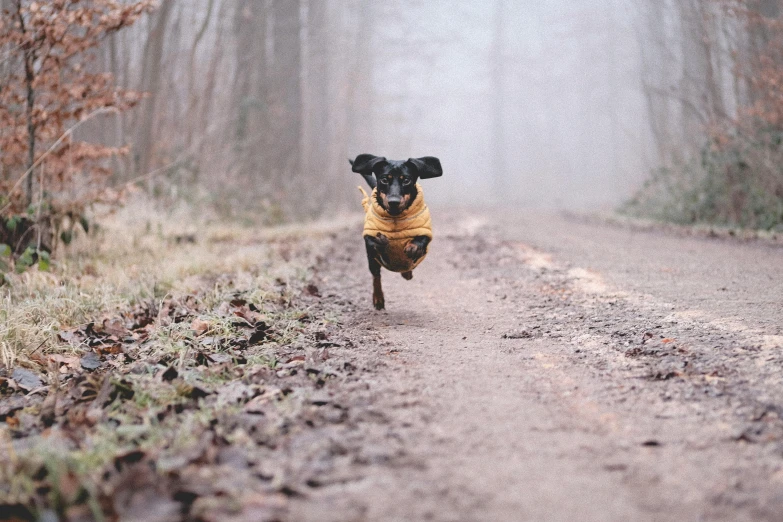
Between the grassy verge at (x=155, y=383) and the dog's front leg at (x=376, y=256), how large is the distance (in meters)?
0.50

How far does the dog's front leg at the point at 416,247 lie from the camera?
5082mm

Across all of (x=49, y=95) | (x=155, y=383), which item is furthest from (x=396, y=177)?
(x=49, y=95)

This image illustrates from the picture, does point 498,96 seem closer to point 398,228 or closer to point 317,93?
point 317,93

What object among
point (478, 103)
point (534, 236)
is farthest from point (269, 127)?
point (478, 103)

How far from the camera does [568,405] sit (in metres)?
2.96

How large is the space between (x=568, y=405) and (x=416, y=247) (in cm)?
235

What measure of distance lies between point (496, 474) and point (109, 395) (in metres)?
1.96

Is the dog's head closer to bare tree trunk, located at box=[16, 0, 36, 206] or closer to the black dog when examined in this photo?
the black dog

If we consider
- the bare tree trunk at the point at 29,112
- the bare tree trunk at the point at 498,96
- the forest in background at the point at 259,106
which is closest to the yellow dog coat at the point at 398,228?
the forest in background at the point at 259,106

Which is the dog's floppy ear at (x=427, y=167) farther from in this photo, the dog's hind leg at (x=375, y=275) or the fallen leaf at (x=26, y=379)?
the fallen leaf at (x=26, y=379)

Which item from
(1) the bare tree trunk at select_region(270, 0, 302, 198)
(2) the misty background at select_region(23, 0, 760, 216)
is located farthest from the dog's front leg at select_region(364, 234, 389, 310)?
(1) the bare tree trunk at select_region(270, 0, 302, 198)

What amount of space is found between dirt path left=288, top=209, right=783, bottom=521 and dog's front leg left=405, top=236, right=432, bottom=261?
506mm

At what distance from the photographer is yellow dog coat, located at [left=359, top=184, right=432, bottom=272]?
506 cm

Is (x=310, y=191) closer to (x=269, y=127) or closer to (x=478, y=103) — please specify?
(x=269, y=127)
